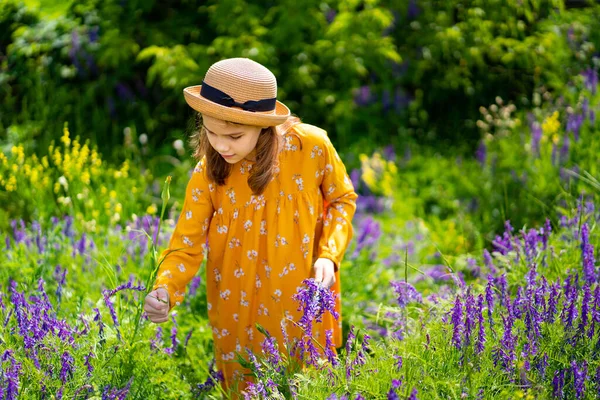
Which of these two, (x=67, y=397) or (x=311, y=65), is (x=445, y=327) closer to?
(x=67, y=397)

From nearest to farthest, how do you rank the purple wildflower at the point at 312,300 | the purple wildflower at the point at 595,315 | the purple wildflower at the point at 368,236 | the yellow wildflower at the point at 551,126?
the purple wildflower at the point at 312,300 → the purple wildflower at the point at 595,315 → the purple wildflower at the point at 368,236 → the yellow wildflower at the point at 551,126

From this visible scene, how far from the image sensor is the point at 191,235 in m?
2.56

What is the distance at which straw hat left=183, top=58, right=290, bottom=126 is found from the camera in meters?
2.22

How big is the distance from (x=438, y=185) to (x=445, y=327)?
2.96 meters

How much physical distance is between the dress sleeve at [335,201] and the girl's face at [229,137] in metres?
0.34

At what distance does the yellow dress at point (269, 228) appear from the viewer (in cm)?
255

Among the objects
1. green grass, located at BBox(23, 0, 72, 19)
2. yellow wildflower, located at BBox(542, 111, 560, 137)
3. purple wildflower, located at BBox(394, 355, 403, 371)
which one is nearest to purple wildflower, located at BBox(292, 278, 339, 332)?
purple wildflower, located at BBox(394, 355, 403, 371)

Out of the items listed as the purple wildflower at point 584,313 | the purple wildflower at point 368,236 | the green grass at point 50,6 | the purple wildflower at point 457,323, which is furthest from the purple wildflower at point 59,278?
the green grass at point 50,6

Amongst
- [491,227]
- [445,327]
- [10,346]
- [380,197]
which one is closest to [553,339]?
[445,327]

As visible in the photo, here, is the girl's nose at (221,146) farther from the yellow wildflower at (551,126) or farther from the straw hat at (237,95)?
the yellow wildflower at (551,126)

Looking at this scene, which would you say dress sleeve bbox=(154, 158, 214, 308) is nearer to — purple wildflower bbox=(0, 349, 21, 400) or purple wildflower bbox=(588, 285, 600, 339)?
purple wildflower bbox=(0, 349, 21, 400)

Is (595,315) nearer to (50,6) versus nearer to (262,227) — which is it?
(262,227)

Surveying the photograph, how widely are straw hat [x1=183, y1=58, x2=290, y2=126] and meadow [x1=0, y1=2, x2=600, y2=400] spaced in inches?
12.2

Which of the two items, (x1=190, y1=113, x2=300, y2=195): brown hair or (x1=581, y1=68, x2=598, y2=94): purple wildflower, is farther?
(x1=581, y1=68, x2=598, y2=94): purple wildflower
